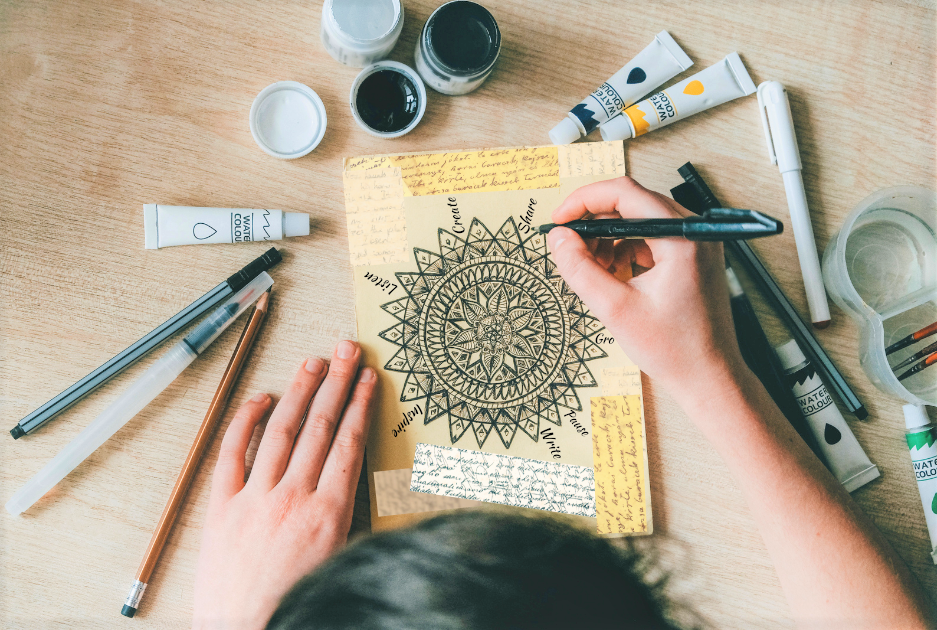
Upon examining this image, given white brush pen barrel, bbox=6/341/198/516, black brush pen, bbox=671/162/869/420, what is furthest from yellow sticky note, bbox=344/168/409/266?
black brush pen, bbox=671/162/869/420

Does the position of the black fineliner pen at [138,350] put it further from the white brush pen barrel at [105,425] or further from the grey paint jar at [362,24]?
the grey paint jar at [362,24]

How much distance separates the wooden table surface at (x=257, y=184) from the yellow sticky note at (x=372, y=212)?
0.02 metres

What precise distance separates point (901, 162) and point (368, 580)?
30.2 inches

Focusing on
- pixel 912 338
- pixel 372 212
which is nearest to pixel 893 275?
pixel 912 338

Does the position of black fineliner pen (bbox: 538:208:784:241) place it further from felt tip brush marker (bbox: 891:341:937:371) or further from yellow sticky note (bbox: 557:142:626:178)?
felt tip brush marker (bbox: 891:341:937:371)

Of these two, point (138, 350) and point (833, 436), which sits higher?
point (138, 350)

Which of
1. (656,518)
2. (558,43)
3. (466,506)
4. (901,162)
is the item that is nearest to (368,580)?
(466,506)

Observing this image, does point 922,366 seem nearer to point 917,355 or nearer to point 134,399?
point 917,355

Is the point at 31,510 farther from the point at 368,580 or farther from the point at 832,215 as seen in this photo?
the point at 832,215

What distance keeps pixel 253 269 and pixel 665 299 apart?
442 mm

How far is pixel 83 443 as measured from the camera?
607mm

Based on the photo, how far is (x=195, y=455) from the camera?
61 centimetres

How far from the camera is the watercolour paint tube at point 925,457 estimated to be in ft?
2.11

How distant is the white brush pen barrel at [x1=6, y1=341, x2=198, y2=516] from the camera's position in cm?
60
